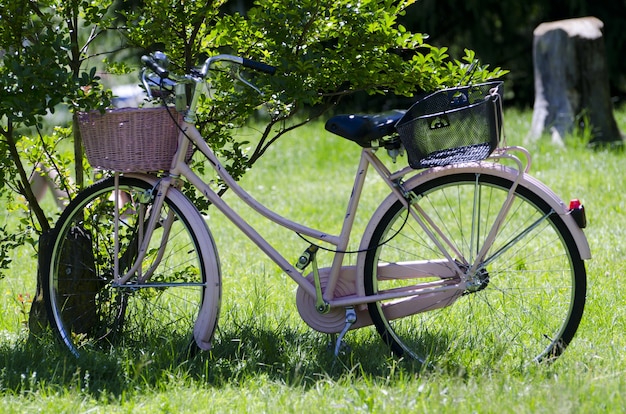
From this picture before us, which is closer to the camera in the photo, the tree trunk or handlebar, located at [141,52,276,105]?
handlebar, located at [141,52,276,105]

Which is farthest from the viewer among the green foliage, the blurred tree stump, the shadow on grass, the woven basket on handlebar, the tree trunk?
the blurred tree stump

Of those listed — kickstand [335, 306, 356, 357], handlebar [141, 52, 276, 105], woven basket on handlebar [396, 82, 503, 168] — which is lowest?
kickstand [335, 306, 356, 357]

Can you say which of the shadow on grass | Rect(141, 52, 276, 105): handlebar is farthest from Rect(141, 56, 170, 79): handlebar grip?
the shadow on grass

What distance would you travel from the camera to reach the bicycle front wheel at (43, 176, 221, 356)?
13.1 ft

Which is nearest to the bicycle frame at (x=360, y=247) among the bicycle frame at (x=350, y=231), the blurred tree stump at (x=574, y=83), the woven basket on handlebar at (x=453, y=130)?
the bicycle frame at (x=350, y=231)

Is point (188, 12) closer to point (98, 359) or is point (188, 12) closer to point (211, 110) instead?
point (211, 110)

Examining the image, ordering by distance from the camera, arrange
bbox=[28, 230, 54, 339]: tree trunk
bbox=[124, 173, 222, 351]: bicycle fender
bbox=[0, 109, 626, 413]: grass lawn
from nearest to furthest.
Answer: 1. bbox=[0, 109, 626, 413]: grass lawn
2. bbox=[124, 173, 222, 351]: bicycle fender
3. bbox=[28, 230, 54, 339]: tree trunk

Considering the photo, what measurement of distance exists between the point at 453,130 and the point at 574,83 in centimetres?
635

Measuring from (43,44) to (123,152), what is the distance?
534 millimetres

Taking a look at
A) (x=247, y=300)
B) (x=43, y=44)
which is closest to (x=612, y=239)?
(x=247, y=300)

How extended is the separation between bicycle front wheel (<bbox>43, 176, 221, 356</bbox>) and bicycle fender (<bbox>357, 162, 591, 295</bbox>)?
66cm

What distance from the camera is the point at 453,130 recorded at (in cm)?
350

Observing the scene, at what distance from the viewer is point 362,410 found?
3.18 m

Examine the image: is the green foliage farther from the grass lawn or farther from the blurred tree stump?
the blurred tree stump
